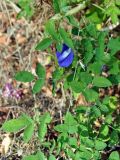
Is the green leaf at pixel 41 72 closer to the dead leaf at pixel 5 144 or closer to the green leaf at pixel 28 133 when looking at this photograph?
the green leaf at pixel 28 133

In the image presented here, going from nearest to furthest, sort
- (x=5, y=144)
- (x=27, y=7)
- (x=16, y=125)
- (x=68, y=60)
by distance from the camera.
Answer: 1. (x=16, y=125)
2. (x=68, y=60)
3. (x=5, y=144)
4. (x=27, y=7)

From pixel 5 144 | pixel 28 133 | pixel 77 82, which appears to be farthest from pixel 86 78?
pixel 5 144

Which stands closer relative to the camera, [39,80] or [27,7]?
[39,80]

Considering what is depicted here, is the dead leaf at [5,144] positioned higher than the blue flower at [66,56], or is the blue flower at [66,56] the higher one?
the blue flower at [66,56]

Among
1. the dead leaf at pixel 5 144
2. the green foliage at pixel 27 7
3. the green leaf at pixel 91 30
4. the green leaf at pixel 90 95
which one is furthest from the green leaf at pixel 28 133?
the green foliage at pixel 27 7

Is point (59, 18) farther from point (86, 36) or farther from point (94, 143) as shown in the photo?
point (94, 143)

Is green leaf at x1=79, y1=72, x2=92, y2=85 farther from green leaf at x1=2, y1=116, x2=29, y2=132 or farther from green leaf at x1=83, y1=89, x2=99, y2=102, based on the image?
green leaf at x1=2, y1=116, x2=29, y2=132

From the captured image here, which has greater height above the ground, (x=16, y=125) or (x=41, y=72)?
(x=41, y=72)

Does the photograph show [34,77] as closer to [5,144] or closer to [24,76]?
[24,76]

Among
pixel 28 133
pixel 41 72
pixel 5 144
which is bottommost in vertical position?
pixel 5 144
